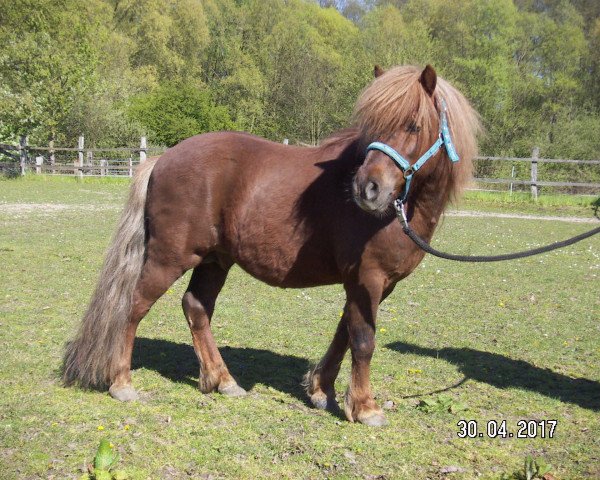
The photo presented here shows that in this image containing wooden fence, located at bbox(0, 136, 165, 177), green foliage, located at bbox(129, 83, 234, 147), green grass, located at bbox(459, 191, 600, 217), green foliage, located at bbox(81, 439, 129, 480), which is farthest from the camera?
green foliage, located at bbox(129, 83, 234, 147)

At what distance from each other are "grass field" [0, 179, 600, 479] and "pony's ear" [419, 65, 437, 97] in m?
2.34

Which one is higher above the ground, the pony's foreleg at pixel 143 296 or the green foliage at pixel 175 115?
the green foliage at pixel 175 115

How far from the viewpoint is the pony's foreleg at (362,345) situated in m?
4.17

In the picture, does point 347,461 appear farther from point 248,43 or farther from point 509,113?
point 248,43

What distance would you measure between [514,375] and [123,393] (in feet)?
11.3

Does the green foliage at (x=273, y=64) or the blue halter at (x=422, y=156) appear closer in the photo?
the blue halter at (x=422, y=156)

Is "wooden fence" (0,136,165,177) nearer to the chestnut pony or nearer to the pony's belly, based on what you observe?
the chestnut pony

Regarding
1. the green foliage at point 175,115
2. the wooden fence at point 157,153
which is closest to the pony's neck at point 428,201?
the wooden fence at point 157,153

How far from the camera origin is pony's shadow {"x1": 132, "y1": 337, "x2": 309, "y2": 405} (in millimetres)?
5184

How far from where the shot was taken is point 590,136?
34.8 meters

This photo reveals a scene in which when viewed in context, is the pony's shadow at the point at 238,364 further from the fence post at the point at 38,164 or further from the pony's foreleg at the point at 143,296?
the fence post at the point at 38,164

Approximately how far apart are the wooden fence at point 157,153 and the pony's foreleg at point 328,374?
22014mm

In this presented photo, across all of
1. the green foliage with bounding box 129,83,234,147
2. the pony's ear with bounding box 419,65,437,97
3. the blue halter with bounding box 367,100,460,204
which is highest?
the green foliage with bounding box 129,83,234,147
